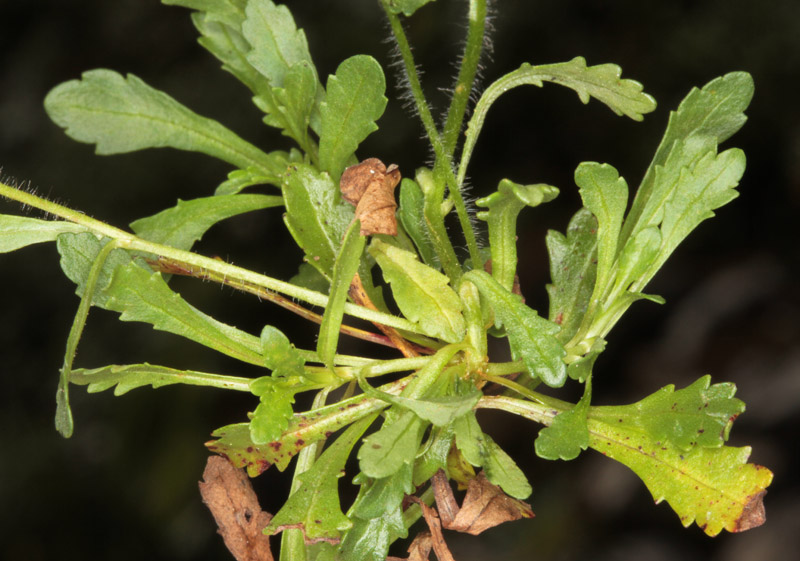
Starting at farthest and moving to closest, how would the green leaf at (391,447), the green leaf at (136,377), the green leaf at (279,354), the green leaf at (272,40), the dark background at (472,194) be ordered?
the dark background at (472,194) < the green leaf at (272,40) < the green leaf at (136,377) < the green leaf at (279,354) < the green leaf at (391,447)

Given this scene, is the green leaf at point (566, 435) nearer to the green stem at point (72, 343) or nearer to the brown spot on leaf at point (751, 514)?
the brown spot on leaf at point (751, 514)

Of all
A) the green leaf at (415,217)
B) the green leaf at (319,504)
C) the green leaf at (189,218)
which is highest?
the green leaf at (415,217)

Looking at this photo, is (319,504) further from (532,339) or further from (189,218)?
(189,218)

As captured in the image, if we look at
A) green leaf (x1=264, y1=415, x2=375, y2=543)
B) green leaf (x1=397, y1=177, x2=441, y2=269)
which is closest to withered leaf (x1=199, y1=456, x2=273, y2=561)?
green leaf (x1=264, y1=415, x2=375, y2=543)

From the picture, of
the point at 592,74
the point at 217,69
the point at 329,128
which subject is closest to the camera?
the point at 592,74

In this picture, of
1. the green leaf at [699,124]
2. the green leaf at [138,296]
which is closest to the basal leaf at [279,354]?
the green leaf at [138,296]

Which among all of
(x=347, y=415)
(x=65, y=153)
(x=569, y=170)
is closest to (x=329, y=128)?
(x=347, y=415)

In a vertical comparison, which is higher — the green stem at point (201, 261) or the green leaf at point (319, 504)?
the green stem at point (201, 261)

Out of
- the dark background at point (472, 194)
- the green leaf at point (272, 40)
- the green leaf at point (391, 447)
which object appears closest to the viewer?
the green leaf at point (391, 447)

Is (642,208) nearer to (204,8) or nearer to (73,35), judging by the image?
(204,8)
